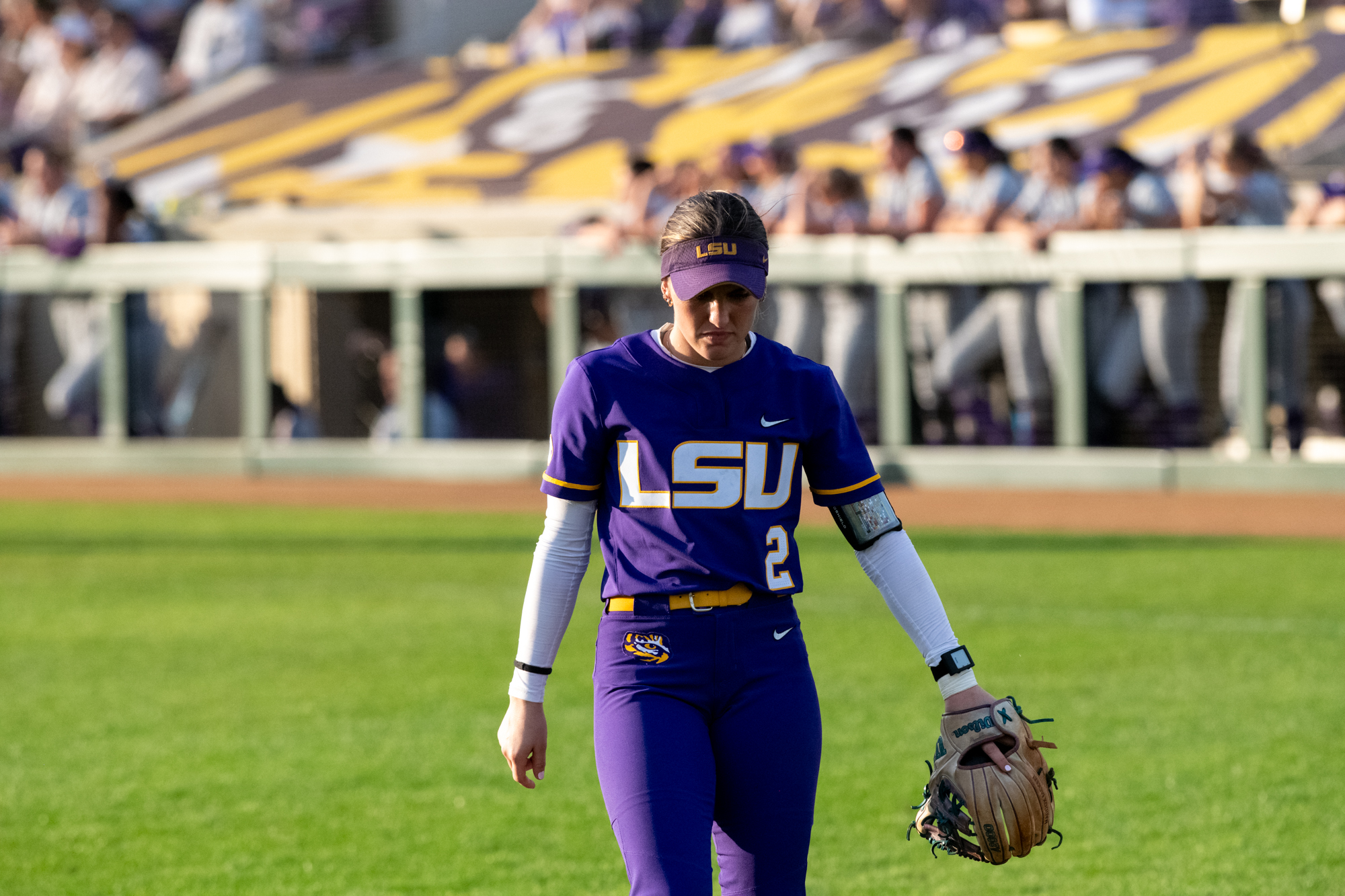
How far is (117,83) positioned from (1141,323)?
13886 mm

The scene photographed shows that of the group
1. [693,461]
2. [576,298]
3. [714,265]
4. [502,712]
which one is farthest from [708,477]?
[576,298]

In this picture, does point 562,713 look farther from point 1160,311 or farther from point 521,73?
point 521,73

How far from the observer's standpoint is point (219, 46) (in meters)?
22.1

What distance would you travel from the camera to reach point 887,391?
42.6ft

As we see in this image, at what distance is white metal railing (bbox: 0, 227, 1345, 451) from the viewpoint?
11906mm

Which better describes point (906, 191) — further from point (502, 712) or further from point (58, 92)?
point (58, 92)

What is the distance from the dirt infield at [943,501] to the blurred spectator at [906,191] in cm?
195

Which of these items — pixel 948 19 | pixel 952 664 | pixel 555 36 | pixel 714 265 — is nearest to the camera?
pixel 714 265

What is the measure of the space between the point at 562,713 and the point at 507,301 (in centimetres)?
773

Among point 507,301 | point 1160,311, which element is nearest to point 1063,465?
point 1160,311

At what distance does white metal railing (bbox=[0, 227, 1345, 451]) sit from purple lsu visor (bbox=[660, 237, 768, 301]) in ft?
30.3

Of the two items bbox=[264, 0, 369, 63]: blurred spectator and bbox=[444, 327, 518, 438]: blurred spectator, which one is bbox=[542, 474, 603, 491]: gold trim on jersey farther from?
bbox=[264, 0, 369, 63]: blurred spectator

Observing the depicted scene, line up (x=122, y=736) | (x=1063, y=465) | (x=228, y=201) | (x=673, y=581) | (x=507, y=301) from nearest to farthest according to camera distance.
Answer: (x=673, y=581) → (x=122, y=736) → (x=1063, y=465) → (x=507, y=301) → (x=228, y=201)

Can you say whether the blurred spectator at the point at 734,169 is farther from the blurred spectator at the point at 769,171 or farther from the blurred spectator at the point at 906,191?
the blurred spectator at the point at 906,191
